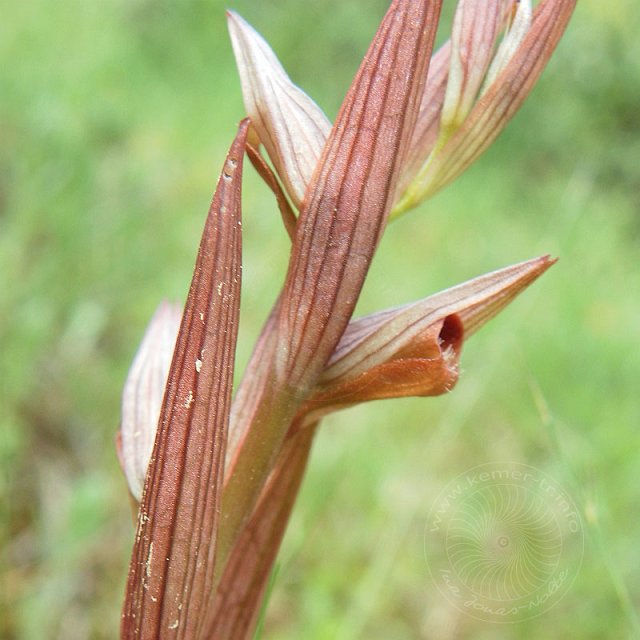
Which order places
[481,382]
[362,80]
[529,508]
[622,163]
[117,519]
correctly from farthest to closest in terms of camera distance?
[622,163] < [481,382] < [529,508] < [117,519] < [362,80]

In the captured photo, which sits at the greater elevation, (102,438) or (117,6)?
(117,6)

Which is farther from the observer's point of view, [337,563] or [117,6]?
[117,6]

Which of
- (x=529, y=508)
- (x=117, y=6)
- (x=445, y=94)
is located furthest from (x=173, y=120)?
(x=445, y=94)

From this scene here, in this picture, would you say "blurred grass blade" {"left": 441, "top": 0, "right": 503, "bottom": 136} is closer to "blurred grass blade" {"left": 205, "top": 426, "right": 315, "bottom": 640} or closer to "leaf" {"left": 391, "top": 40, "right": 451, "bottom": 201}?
"leaf" {"left": 391, "top": 40, "right": 451, "bottom": 201}

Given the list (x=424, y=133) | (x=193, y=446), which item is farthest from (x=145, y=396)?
(x=424, y=133)

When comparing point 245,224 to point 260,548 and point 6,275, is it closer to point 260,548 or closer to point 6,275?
point 6,275

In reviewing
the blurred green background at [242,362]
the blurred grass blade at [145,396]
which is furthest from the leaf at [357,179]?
the blurred green background at [242,362]
